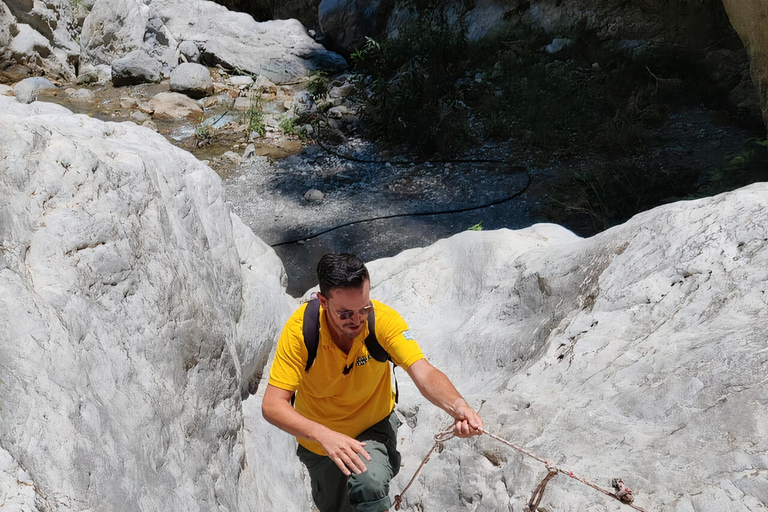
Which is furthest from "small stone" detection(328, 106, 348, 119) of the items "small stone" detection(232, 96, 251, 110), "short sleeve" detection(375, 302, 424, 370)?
"short sleeve" detection(375, 302, 424, 370)

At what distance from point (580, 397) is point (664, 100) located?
7.21 meters

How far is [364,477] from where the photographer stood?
2.22 m

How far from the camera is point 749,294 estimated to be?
228 cm

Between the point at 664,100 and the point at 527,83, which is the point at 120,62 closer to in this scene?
the point at 527,83

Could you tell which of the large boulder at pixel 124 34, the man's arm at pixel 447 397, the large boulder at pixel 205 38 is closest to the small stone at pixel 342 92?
the large boulder at pixel 205 38

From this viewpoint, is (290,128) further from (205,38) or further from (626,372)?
(626,372)

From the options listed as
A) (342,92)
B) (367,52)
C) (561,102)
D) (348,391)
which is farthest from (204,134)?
(348,391)

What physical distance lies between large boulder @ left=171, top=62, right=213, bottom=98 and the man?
9.10 meters

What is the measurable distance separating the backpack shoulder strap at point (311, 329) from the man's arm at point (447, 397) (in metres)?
0.33

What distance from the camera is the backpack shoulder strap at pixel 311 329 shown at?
2.08 metres

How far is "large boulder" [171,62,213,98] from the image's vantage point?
10.3m

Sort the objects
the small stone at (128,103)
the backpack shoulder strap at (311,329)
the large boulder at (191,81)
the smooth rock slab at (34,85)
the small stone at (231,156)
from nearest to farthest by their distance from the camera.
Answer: the backpack shoulder strap at (311,329) → the small stone at (231,156) → the smooth rock slab at (34,85) → the small stone at (128,103) → the large boulder at (191,81)

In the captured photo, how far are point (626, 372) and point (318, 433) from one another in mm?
1199

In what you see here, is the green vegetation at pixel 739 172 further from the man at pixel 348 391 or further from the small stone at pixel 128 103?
the small stone at pixel 128 103
